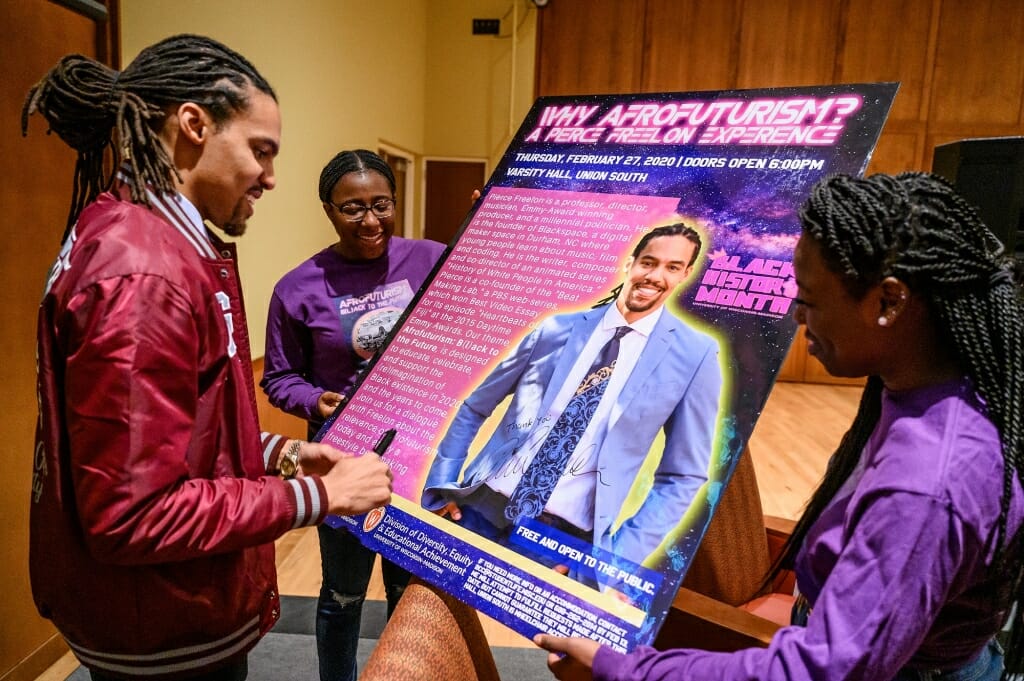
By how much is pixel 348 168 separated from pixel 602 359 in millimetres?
996

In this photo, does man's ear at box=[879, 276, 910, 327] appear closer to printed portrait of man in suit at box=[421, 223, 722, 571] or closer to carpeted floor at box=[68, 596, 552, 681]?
printed portrait of man in suit at box=[421, 223, 722, 571]

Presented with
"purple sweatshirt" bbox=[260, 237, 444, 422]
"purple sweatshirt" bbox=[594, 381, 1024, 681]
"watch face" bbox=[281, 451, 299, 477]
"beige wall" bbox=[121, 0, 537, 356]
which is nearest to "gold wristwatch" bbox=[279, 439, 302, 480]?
"watch face" bbox=[281, 451, 299, 477]

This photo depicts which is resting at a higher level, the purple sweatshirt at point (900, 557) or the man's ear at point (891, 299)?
the man's ear at point (891, 299)

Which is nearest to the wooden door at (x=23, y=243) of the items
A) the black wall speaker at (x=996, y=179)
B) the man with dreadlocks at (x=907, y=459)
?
the man with dreadlocks at (x=907, y=459)

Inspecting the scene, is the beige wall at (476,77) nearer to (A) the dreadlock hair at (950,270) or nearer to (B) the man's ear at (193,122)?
(B) the man's ear at (193,122)

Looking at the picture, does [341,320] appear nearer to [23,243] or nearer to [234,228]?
[234,228]

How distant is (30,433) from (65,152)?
82 cm

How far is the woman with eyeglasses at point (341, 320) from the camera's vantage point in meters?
1.63

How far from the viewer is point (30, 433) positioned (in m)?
1.96

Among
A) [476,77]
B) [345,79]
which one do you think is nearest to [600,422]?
[345,79]

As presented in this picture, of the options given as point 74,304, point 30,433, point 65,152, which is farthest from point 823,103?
point 30,433

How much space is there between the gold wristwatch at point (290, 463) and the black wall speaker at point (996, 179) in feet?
6.42

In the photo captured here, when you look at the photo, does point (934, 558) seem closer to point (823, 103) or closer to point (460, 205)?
point (823, 103)

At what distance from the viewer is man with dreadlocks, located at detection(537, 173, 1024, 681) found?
65 cm
